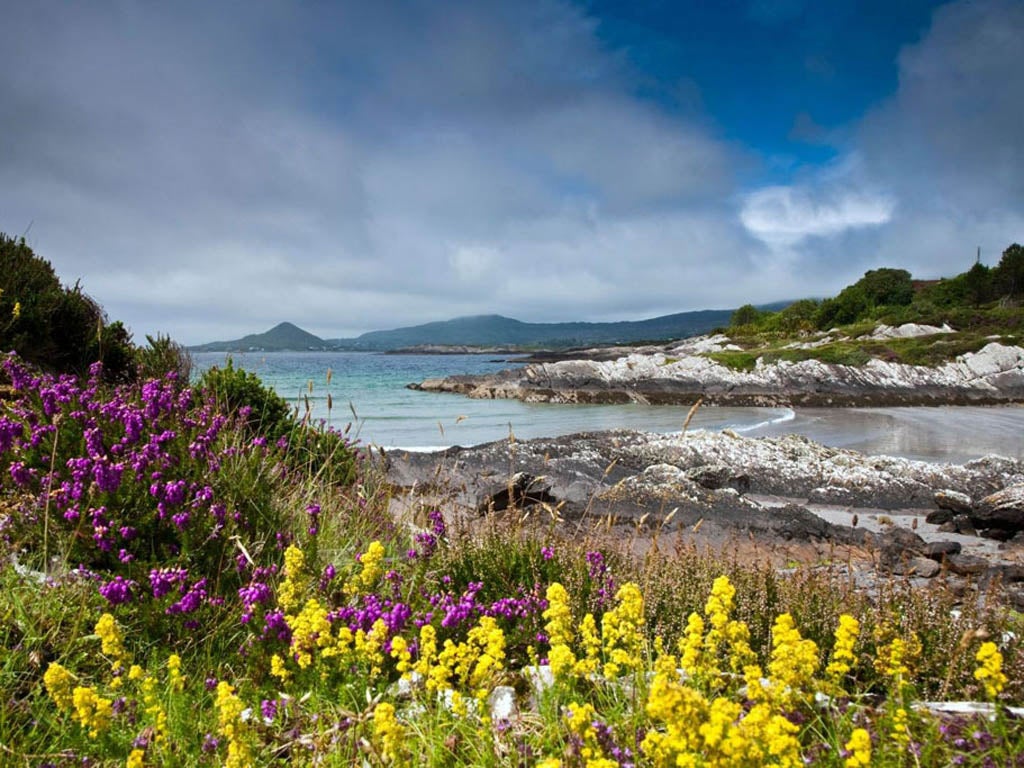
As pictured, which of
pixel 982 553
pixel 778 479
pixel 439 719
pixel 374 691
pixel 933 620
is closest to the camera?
pixel 439 719

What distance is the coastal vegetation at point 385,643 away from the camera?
7.85 ft

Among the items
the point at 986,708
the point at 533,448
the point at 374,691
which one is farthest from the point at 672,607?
the point at 533,448

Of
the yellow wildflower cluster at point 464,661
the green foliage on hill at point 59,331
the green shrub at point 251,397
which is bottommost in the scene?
the yellow wildflower cluster at point 464,661

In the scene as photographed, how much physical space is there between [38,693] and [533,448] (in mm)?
16072

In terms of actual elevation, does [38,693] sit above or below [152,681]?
below

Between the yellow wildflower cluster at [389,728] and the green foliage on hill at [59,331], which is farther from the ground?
the green foliage on hill at [59,331]

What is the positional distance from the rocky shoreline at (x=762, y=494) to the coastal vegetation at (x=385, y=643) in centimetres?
269

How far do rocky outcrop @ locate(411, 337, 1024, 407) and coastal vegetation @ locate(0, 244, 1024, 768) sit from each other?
3877 cm

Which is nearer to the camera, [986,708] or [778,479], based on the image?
[986,708]

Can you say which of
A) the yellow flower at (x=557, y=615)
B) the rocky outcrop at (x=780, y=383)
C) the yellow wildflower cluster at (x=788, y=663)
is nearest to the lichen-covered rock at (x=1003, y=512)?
the yellow wildflower cluster at (x=788, y=663)

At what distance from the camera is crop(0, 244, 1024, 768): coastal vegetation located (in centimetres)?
239

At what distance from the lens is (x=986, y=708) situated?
2.85 metres

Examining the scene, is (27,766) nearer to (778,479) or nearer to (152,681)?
(152,681)

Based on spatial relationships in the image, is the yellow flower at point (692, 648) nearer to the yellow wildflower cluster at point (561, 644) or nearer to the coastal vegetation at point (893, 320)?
the yellow wildflower cluster at point (561, 644)
